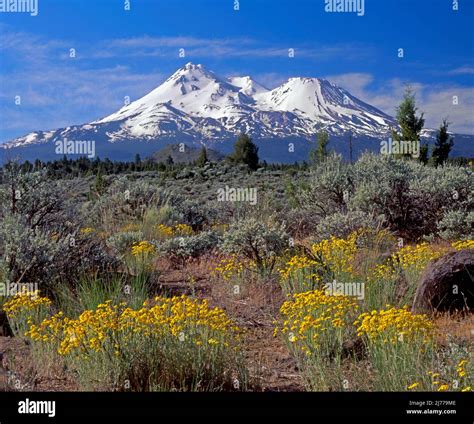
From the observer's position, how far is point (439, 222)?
10508 mm

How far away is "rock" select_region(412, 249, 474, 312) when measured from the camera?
574 centimetres

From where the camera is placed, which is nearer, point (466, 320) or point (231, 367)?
point (231, 367)

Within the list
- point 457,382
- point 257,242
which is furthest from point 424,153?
point 457,382

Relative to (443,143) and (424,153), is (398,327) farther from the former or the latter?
(443,143)

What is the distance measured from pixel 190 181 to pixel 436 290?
83.1 ft

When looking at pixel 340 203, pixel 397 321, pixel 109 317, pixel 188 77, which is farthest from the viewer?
pixel 188 77

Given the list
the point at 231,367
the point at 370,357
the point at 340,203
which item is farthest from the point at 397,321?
the point at 340,203

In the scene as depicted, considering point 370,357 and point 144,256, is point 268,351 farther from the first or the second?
point 144,256

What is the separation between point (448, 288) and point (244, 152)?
37159 millimetres

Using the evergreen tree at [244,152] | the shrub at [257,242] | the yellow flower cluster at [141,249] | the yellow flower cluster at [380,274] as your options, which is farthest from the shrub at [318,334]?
the evergreen tree at [244,152]

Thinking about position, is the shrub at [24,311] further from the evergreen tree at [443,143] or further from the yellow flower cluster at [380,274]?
the evergreen tree at [443,143]

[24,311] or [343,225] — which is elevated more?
[343,225]

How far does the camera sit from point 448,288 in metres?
5.77

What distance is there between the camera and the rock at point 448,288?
5.74 metres
